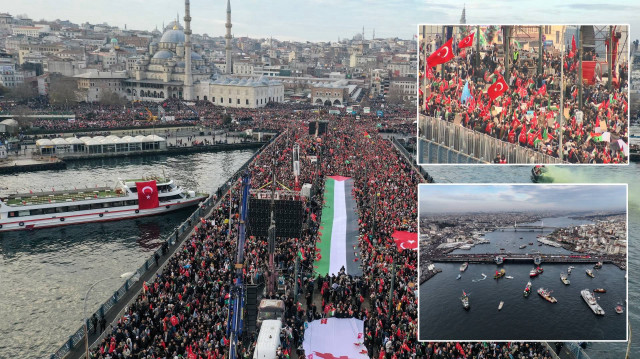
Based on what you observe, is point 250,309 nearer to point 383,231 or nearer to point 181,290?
point 181,290

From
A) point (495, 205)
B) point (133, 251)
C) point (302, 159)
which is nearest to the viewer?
point (495, 205)

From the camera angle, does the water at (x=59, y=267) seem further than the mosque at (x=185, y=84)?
No

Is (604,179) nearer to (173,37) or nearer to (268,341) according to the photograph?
(268,341)

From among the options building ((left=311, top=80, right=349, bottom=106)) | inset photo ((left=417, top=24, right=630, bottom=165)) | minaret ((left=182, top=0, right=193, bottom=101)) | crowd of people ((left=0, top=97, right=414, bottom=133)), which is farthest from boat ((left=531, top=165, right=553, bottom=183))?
building ((left=311, top=80, right=349, bottom=106))

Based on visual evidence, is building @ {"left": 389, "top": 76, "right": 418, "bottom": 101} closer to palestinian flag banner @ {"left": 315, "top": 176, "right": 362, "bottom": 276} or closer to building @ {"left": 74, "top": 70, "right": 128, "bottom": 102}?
building @ {"left": 74, "top": 70, "right": 128, "bottom": 102}

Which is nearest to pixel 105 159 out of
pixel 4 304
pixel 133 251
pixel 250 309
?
pixel 133 251

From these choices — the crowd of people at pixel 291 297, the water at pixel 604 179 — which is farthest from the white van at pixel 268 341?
the water at pixel 604 179

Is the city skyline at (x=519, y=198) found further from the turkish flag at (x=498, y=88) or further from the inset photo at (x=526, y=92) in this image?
the turkish flag at (x=498, y=88)
